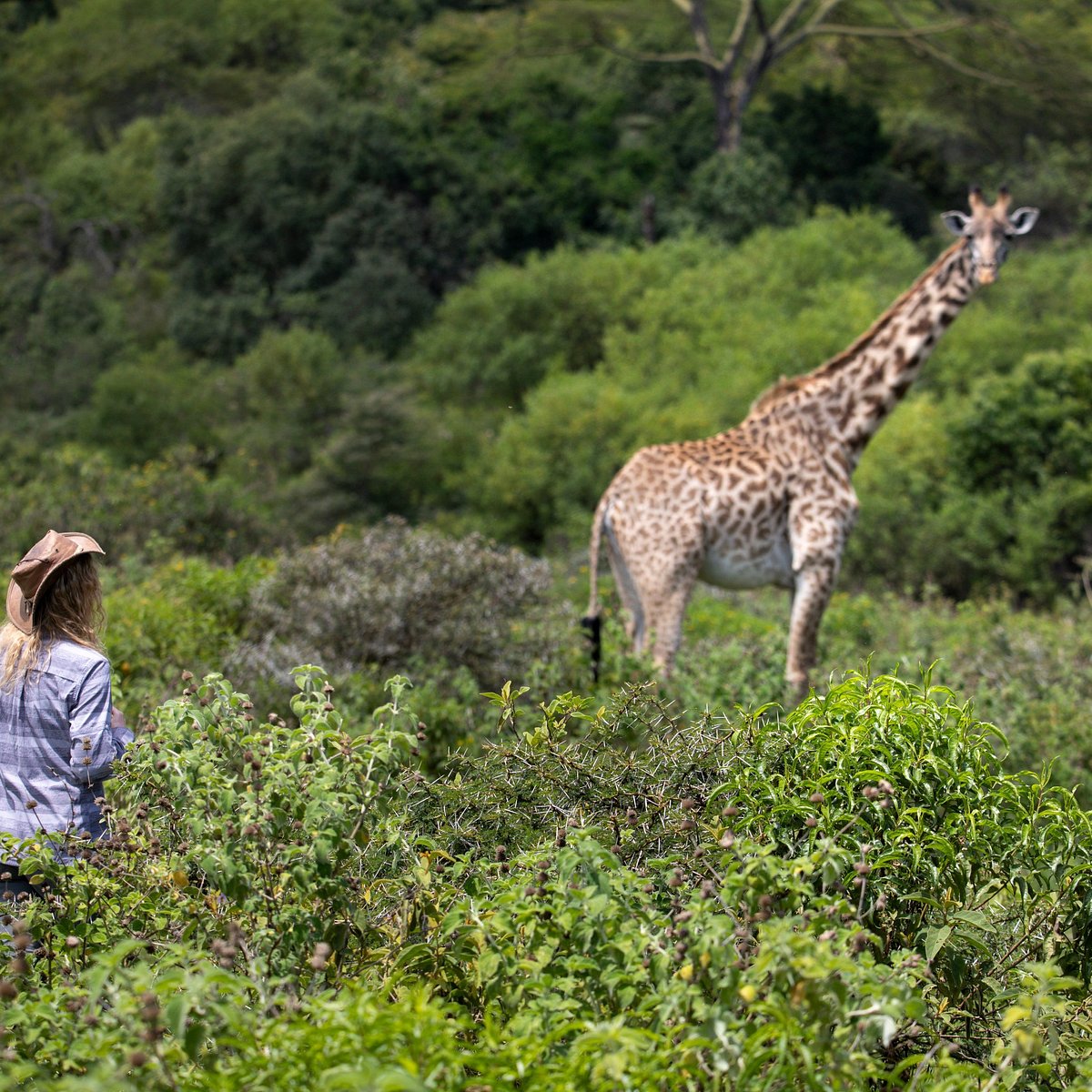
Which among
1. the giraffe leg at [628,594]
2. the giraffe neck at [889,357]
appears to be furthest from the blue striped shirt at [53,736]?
the giraffe neck at [889,357]

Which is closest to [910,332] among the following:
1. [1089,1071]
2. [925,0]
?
[1089,1071]

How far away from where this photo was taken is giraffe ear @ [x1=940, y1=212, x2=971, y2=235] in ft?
25.2

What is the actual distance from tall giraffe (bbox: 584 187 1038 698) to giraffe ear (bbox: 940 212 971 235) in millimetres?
17

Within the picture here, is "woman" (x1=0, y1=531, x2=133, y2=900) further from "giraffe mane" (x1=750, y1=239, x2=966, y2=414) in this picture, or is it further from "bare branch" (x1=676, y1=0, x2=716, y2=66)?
"bare branch" (x1=676, y1=0, x2=716, y2=66)

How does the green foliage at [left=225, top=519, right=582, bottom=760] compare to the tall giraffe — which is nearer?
the tall giraffe

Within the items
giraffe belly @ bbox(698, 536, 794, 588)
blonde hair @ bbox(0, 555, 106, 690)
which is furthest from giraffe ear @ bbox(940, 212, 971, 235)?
blonde hair @ bbox(0, 555, 106, 690)

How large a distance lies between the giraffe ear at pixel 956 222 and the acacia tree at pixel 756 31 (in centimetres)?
2004

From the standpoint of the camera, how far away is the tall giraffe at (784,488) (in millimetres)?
7285

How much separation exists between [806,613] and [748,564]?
0.40m

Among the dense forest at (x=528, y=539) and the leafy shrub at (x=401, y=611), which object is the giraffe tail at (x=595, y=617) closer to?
the dense forest at (x=528, y=539)

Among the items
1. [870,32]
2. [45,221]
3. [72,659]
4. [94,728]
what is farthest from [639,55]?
[94,728]

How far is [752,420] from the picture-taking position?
7.68 m

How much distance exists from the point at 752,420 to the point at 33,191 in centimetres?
2417

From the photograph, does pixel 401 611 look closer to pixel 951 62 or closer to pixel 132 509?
pixel 132 509
